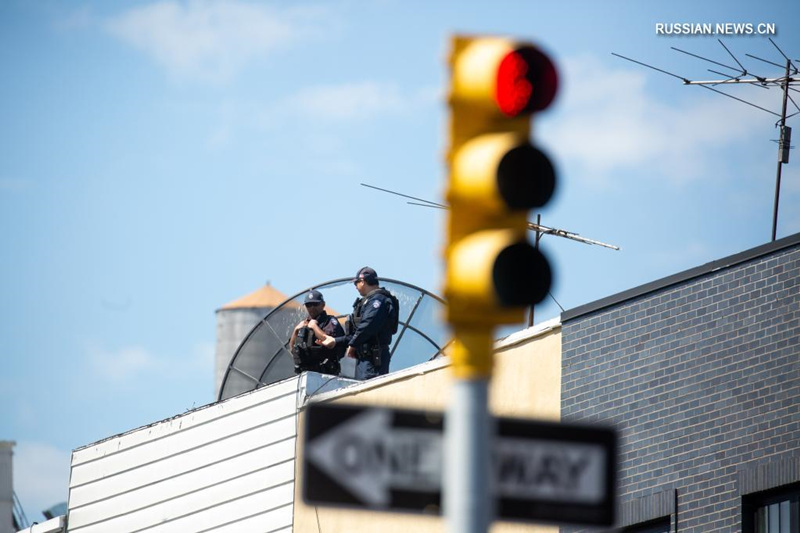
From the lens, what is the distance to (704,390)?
46.8 ft

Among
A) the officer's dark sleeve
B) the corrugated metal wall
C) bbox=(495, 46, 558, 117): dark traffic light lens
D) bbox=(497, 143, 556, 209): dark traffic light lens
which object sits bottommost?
bbox=(497, 143, 556, 209): dark traffic light lens

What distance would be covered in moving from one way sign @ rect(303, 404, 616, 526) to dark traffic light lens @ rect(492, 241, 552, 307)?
55cm

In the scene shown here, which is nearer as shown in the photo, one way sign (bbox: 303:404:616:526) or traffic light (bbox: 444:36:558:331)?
traffic light (bbox: 444:36:558:331)

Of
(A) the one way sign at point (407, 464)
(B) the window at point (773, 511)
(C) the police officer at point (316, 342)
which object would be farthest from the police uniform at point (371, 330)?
(A) the one way sign at point (407, 464)

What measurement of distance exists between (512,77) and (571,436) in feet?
4.45

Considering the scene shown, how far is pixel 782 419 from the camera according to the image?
13570 mm

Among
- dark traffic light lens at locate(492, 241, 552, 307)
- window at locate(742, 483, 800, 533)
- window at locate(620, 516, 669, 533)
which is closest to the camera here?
dark traffic light lens at locate(492, 241, 552, 307)

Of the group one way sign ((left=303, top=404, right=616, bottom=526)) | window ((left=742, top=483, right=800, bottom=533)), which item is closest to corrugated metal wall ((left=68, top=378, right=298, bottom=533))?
window ((left=742, top=483, right=800, bottom=533))

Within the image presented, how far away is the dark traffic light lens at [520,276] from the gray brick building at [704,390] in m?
9.07

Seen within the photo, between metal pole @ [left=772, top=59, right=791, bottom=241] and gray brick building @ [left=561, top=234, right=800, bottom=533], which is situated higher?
metal pole @ [left=772, top=59, right=791, bottom=241]

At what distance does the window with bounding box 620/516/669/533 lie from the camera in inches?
566

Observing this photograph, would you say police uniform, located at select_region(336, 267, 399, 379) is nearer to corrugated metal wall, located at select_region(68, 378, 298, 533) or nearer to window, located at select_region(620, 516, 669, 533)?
corrugated metal wall, located at select_region(68, 378, 298, 533)

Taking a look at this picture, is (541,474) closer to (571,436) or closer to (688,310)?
(571,436)

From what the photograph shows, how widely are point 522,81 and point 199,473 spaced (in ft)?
49.2
